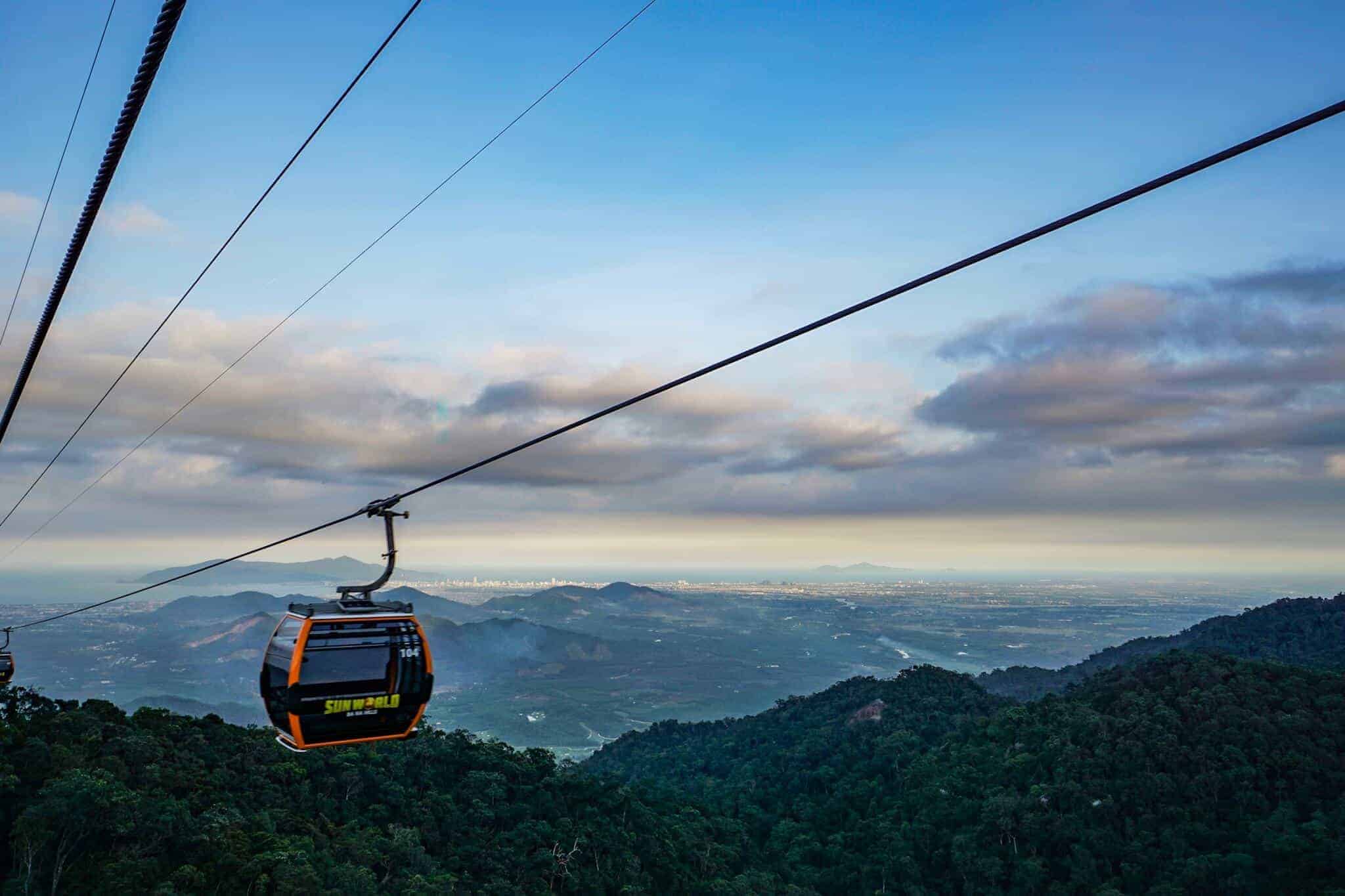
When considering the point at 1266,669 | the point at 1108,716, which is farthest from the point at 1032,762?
the point at 1266,669

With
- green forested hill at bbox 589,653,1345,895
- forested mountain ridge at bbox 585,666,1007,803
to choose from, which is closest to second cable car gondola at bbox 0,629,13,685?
green forested hill at bbox 589,653,1345,895

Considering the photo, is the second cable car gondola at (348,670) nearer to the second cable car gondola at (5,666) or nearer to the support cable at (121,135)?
the support cable at (121,135)

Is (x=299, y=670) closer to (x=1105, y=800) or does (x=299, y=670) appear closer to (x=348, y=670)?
(x=348, y=670)

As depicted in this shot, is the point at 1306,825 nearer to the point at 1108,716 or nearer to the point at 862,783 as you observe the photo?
the point at 1108,716

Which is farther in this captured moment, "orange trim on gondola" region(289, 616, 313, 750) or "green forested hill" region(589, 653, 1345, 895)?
"green forested hill" region(589, 653, 1345, 895)

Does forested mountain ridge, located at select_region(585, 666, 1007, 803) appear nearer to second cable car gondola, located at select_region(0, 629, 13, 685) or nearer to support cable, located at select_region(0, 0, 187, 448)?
second cable car gondola, located at select_region(0, 629, 13, 685)
